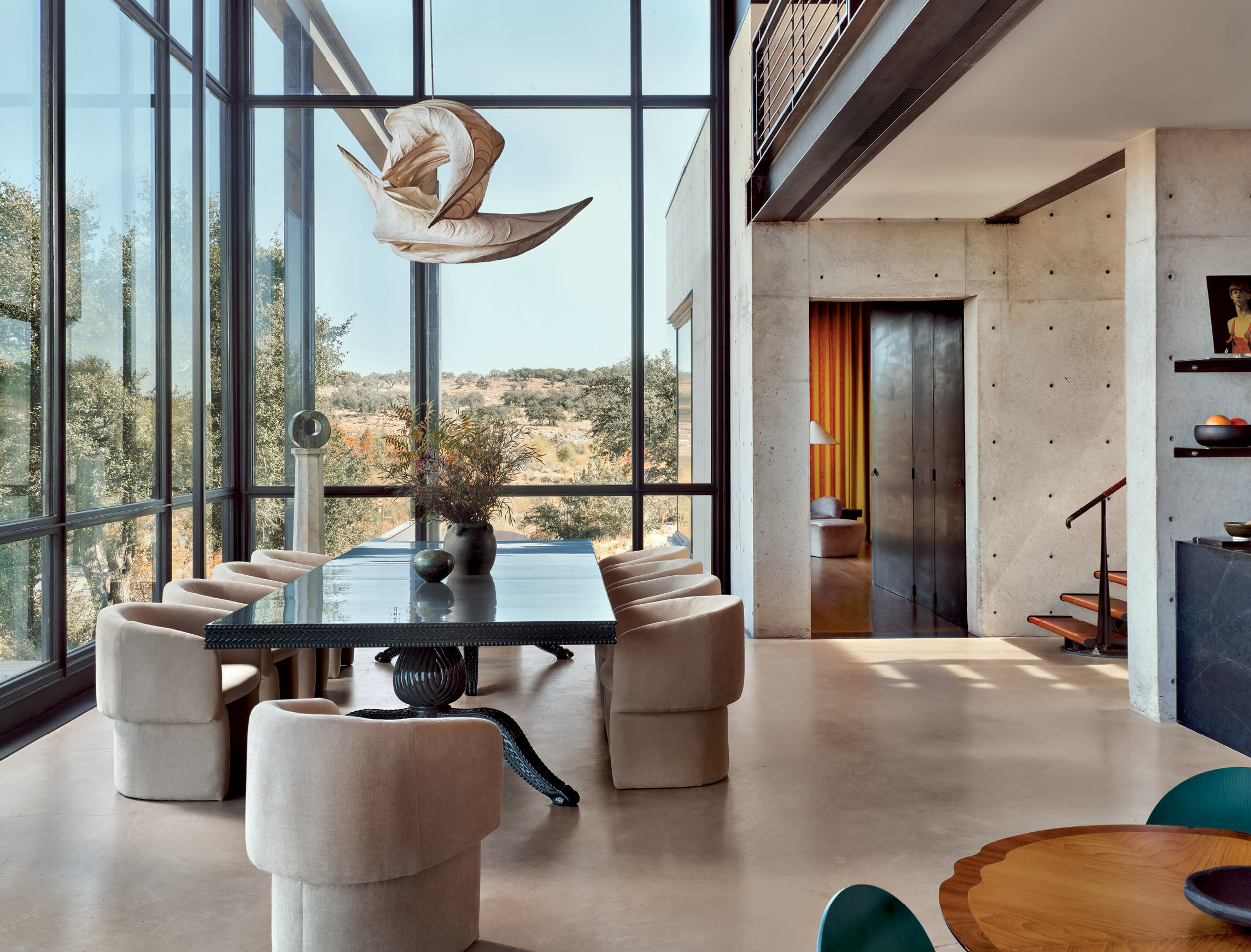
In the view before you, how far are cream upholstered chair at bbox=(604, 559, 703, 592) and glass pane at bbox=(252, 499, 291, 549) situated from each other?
3647mm

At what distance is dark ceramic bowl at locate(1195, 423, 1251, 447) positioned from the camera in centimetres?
453

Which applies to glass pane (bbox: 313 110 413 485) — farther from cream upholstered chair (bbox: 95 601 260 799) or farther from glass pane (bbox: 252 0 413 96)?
cream upholstered chair (bbox: 95 601 260 799)

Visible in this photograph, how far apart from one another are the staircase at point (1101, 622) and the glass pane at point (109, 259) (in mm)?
6177

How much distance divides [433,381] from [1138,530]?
17.0 feet

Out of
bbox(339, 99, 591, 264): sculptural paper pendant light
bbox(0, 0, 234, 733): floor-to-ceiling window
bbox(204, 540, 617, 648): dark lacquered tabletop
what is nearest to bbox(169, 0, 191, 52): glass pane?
bbox(0, 0, 234, 733): floor-to-ceiling window

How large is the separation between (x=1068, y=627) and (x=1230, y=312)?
2.59 meters

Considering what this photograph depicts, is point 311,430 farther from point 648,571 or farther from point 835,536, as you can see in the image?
point 835,536

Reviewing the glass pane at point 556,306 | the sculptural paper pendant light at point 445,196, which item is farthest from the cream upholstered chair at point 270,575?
the glass pane at point 556,306

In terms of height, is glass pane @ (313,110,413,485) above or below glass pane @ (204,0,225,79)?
below

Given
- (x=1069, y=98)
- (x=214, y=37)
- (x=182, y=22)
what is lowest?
(x=1069, y=98)

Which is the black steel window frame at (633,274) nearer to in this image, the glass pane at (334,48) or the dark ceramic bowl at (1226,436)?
the glass pane at (334,48)

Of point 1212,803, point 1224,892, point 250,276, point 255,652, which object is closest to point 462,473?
point 255,652

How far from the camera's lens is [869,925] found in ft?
4.90

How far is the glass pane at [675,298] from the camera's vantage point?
7.79 meters
